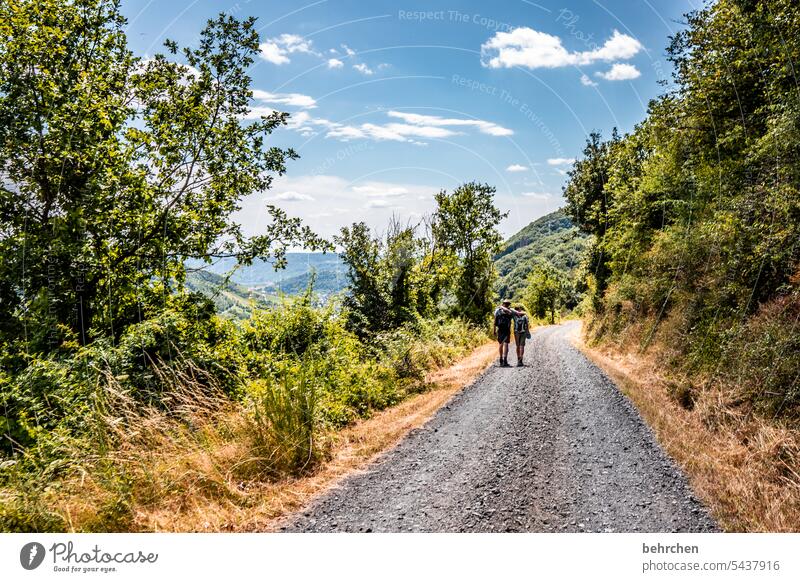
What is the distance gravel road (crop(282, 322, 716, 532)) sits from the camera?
4043 mm

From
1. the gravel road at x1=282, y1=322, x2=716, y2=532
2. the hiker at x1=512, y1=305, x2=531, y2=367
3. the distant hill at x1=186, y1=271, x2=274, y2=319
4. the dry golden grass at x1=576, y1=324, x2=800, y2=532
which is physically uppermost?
the distant hill at x1=186, y1=271, x2=274, y2=319

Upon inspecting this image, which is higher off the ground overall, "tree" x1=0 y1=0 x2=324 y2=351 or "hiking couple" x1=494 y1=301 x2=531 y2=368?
"tree" x1=0 y1=0 x2=324 y2=351

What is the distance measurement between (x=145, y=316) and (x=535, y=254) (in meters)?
113

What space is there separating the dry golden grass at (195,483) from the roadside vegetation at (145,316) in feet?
0.09

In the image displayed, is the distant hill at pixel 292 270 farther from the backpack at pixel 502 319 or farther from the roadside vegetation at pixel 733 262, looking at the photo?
the roadside vegetation at pixel 733 262

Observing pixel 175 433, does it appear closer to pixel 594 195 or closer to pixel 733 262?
pixel 733 262

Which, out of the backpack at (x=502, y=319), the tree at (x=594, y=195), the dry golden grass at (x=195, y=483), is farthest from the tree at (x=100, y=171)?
the tree at (x=594, y=195)

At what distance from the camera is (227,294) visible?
33.2ft

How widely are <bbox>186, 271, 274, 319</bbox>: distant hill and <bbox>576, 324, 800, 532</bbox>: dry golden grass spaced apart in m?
8.27

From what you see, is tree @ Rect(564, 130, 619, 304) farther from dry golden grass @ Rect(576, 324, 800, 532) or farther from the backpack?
dry golden grass @ Rect(576, 324, 800, 532)

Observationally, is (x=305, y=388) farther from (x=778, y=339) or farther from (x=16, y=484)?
(x=778, y=339)

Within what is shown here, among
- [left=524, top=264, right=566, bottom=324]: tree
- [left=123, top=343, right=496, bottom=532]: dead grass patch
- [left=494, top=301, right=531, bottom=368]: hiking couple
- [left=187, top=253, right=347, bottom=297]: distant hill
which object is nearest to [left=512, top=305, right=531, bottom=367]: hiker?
[left=494, top=301, right=531, bottom=368]: hiking couple

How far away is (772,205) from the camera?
6.51 m
